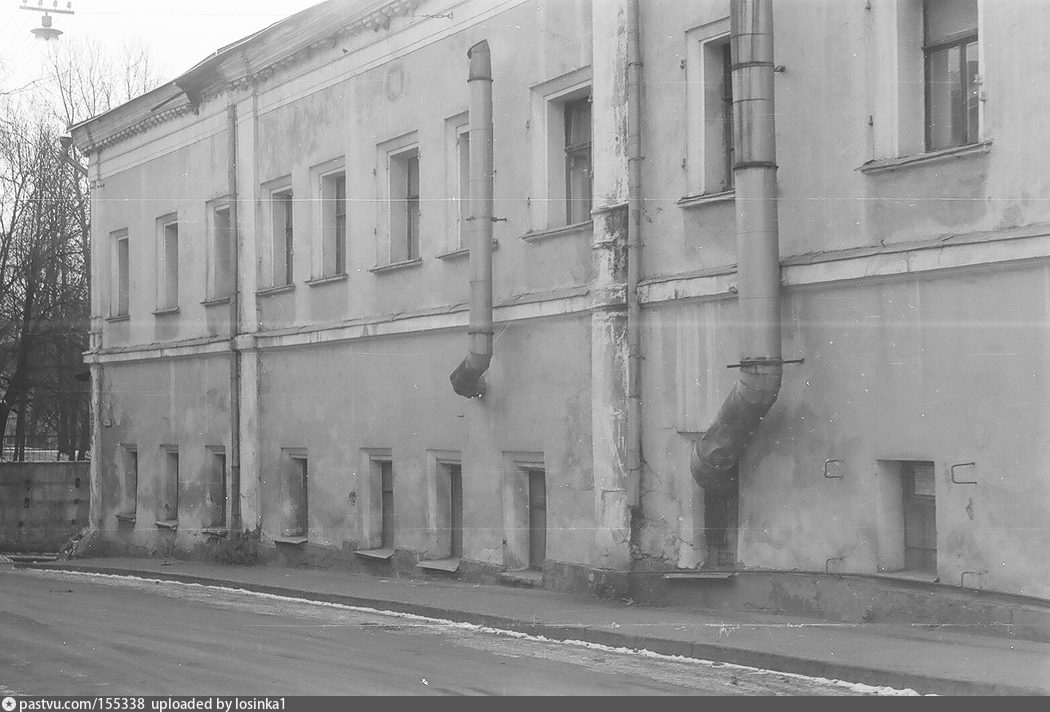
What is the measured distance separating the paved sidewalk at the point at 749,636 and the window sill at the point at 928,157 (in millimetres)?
3794

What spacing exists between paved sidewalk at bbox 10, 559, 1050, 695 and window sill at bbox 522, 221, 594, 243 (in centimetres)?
397

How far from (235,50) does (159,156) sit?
4775 mm

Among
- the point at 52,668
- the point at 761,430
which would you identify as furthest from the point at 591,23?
the point at 52,668

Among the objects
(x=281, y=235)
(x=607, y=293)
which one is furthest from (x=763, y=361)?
(x=281, y=235)

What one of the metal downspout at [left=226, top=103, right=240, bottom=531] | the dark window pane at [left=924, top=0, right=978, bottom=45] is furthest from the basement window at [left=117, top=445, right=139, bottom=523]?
the dark window pane at [left=924, top=0, right=978, bottom=45]

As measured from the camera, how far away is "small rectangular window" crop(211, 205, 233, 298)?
85.2ft

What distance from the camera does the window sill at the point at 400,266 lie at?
777 inches

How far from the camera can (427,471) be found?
19609 millimetres

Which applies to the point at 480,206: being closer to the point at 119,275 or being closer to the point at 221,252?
the point at 221,252

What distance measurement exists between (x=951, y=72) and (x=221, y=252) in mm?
16188

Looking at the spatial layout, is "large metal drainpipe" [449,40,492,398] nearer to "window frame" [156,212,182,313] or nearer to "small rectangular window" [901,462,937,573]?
"small rectangular window" [901,462,937,573]

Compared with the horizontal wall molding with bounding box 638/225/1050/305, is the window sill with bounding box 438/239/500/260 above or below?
above

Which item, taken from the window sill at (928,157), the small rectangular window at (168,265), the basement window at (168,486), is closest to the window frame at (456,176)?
the window sill at (928,157)
